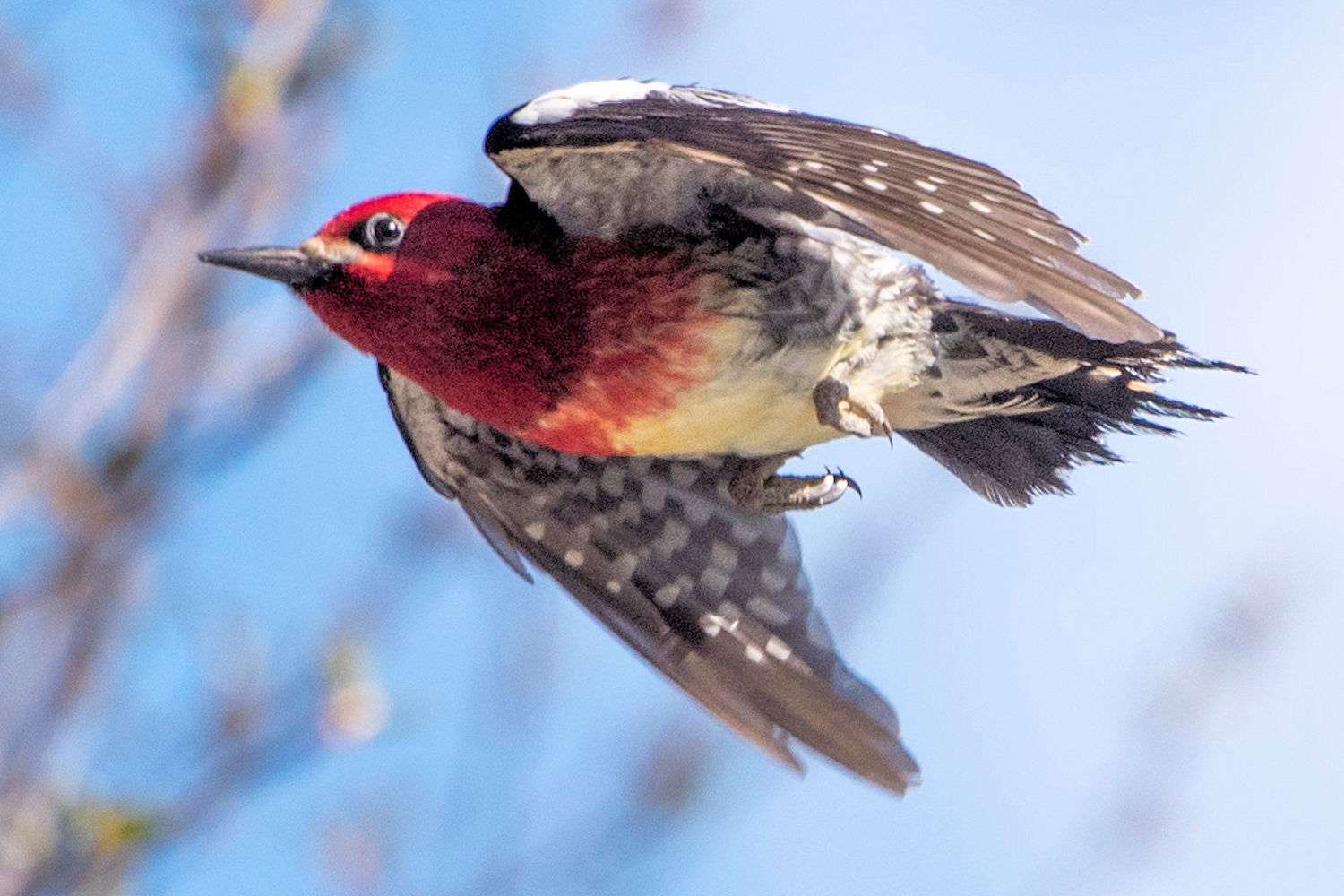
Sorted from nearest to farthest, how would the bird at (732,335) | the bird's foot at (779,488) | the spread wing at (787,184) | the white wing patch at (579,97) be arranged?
the spread wing at (787,184) → the bird at (732,335) → the white wing patch at (579,97) → the bird's foot at (779,488)

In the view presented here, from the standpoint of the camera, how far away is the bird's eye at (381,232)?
3051mm

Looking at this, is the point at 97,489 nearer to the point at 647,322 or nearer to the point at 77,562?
the point at 77,562

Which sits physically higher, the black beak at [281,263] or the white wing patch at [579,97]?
the white wing patch at [579,97]

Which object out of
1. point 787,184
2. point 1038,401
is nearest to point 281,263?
point 787,184

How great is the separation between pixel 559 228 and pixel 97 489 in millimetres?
974

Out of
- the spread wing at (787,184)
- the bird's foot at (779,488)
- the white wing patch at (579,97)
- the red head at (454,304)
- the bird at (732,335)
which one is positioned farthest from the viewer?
the bird's foot at (779,488)

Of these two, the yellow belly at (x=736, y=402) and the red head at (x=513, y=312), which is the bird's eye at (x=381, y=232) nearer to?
the red head at (x=513, y=312)

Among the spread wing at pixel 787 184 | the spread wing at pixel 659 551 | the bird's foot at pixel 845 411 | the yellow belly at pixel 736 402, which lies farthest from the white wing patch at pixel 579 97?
the spread wing at pixel 659 551

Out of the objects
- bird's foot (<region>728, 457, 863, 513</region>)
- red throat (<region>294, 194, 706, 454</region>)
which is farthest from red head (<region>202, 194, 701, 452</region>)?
bird's foot (<region>728, 457, 863, 513</region>)

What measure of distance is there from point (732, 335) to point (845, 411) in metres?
0.25

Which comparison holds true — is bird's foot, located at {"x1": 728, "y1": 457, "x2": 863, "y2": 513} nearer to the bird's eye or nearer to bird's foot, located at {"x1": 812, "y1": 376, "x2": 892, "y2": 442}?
bird's foot, located at {"x1": 812, "y1": 376, "x2": 892, "y2": 442}

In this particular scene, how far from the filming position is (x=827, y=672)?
3.35 metres

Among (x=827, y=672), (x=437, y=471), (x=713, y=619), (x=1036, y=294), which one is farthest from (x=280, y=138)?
(x=1036, y=294)

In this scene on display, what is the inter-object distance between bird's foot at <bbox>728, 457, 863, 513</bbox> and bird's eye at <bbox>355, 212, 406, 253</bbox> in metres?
0.83
